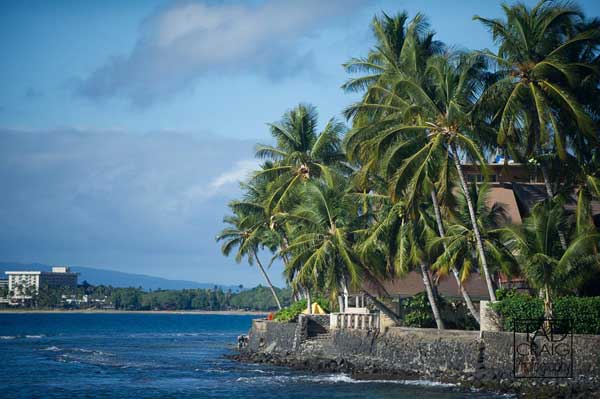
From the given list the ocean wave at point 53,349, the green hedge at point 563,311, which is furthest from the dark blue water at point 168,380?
the ocean wave at point 53,349

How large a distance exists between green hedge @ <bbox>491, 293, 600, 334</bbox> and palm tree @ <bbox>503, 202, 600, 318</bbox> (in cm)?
42

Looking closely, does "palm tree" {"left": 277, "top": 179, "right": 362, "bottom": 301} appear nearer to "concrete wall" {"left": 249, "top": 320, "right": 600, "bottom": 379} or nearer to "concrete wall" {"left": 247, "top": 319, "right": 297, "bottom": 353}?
"concrete wall" {"left": 249, "top": 320, "right": 600, "bottom": 379}

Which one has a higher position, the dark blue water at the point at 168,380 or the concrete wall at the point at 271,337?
the concrete wall at the point at 271,337

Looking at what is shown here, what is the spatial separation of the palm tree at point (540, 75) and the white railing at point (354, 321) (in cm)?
1126

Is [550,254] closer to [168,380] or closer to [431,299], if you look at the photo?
[431,299]

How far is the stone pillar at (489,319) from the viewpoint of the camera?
35.0 metres

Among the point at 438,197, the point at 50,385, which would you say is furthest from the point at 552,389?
the point at 50,385

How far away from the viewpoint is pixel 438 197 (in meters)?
39.1

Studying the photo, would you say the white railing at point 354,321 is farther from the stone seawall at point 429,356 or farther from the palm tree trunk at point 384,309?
the palm tree trunk at point 384,309

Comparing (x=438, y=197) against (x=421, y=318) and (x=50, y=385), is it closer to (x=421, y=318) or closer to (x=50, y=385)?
(x=421, y=318)

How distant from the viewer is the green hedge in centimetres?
3244

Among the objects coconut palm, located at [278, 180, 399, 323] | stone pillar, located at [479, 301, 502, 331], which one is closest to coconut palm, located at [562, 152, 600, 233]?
stone pillar, located at [479, 301, 502, 331]

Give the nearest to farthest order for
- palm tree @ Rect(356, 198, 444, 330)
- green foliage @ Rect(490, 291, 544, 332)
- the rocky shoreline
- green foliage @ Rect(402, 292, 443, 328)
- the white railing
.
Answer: the rocky shoreline → green foliage @ Rect(490, 291, 544, 332) → palm tree @ Rect(356, 198, 444, 330) → green foliage @ Rect(402, 292, 443, 328) → the white railing

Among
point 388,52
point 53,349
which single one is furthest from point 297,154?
point 53,349
